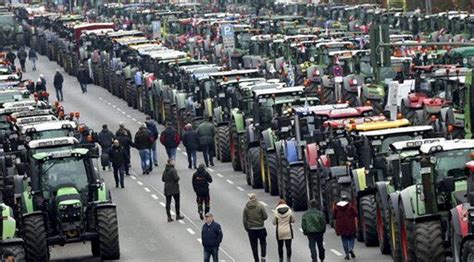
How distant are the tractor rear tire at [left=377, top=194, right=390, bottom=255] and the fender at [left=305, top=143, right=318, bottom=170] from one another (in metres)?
5.49

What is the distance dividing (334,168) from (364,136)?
6.17 feet

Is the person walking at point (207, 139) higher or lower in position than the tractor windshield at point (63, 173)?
lower

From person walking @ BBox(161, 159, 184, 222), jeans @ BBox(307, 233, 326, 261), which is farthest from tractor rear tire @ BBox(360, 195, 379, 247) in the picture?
person walking @ BBox(161, 159, 184, 222)

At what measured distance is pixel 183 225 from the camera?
4184cm

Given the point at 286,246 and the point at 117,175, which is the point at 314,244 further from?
the point at 117,175

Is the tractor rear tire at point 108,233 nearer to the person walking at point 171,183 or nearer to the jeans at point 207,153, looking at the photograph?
the person walking at point 171,183

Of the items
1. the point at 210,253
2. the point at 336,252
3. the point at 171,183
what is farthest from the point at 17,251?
the point at 171,183

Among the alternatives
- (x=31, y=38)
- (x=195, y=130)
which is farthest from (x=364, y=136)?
(x=31, y=38)

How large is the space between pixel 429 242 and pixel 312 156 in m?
10.5

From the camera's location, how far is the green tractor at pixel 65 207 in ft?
116

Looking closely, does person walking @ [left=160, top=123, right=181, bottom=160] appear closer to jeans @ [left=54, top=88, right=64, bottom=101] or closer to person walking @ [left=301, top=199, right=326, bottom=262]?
person walking @ [left=301, top=199, right=326, bottom=262]

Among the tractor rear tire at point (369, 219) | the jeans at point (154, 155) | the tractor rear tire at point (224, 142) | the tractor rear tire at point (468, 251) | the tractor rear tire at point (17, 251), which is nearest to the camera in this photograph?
the tractor rear tire at point (468, 251)

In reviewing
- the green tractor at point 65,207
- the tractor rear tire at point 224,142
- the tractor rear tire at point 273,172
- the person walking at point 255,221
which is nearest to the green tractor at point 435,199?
the person walking at point 255,221

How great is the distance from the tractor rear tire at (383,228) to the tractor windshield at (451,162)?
309 centimetres
